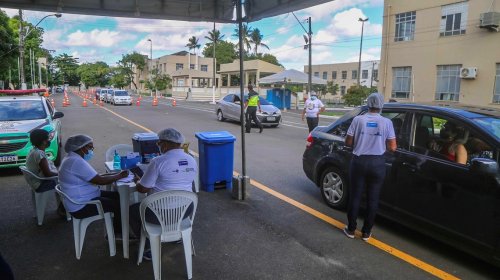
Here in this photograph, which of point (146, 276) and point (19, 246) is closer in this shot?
point (146, 276)

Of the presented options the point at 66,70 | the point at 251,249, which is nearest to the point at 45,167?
the point at 251,249

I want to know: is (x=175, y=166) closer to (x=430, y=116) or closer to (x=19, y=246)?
(x=19, y=246)

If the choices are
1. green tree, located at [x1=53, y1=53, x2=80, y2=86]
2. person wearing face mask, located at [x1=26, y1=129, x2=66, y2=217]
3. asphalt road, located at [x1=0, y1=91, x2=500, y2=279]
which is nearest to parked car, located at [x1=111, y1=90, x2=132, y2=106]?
asphalt road, located at [x1=0, y1=91, x2=500, y2=279]

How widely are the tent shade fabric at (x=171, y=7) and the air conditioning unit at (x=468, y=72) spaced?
19782 mm

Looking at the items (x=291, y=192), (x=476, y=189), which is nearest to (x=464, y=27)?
(x=291, y=192)

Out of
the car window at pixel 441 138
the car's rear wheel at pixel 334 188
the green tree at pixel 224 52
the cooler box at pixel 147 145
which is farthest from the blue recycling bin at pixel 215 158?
the green tree at pixel 224 52

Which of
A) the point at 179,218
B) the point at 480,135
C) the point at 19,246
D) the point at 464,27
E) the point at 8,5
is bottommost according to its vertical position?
the point at 19,246

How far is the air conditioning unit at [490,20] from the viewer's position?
20.5m

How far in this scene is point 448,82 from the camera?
944 inches

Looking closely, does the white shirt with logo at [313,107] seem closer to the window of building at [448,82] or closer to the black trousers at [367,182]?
the black trousers at [367,182]

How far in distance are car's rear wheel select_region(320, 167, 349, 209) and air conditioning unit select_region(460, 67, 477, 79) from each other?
2092cm

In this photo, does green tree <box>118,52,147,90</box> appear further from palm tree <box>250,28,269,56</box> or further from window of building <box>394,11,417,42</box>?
window of building <box>394,11,417,42</box>

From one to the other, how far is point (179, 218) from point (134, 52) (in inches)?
3602

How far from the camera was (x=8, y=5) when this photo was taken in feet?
21.0
